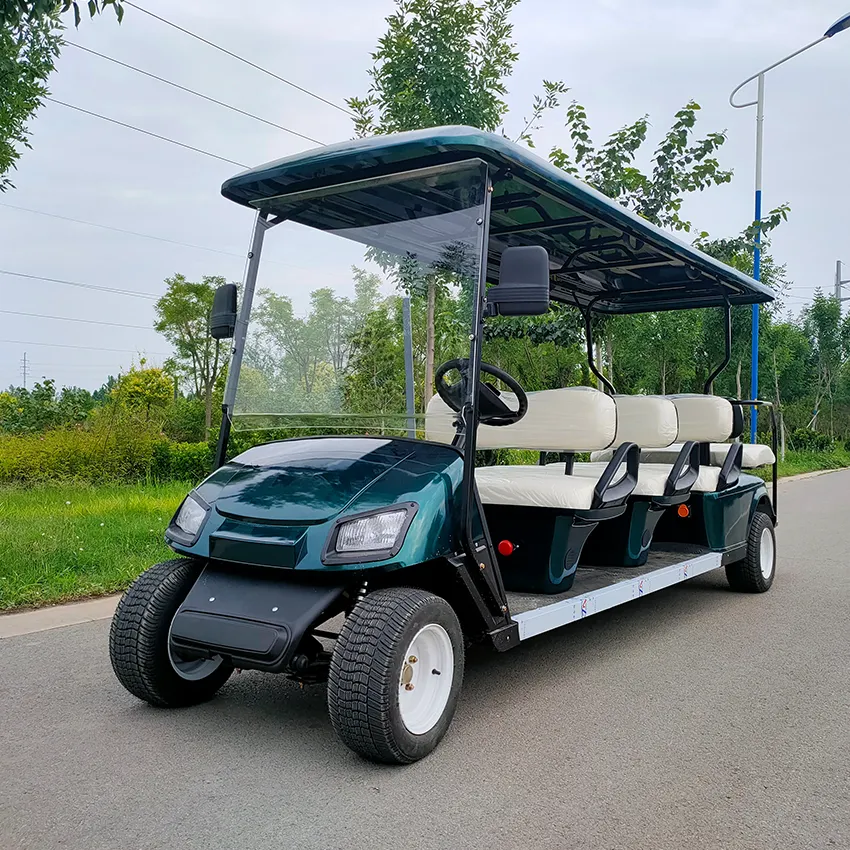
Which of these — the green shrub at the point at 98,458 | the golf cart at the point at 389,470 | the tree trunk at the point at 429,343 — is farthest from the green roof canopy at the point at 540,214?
the green shrub at the point at 98,458

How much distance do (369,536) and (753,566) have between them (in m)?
3.99

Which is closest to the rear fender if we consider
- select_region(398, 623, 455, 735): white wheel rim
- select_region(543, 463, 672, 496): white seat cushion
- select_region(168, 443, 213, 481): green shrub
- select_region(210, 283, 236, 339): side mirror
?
select_region(398, 623, 455, 735): white wheel rim

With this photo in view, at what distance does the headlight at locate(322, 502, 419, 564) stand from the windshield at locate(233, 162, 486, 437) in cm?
73

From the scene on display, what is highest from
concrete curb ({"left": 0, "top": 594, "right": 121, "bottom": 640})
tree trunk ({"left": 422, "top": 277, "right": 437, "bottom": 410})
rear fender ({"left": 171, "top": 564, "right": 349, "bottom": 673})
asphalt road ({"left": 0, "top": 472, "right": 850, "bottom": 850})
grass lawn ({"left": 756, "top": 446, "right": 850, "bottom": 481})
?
tree trunk ({"left": 422, "top": 277, "right": 437, "bottom": 410})

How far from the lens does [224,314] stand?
4016 millimetres

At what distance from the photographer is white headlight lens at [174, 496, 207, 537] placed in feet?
11.4

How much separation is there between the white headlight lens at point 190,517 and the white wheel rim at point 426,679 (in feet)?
3.22

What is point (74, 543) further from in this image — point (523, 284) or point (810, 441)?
point (810, 441)

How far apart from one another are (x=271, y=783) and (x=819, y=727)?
220 cm

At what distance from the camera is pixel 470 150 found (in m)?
3.41

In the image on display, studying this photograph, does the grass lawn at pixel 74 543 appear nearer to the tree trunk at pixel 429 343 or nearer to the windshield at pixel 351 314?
the windshield at pixel 351 314

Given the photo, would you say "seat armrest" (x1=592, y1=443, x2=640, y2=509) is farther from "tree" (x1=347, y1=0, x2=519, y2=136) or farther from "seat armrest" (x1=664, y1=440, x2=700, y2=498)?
"tree" (x1=347, y1=0, x2=519, y2=136)

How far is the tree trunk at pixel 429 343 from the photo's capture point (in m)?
3.87

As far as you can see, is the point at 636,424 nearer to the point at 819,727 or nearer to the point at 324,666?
the point at 819,727
